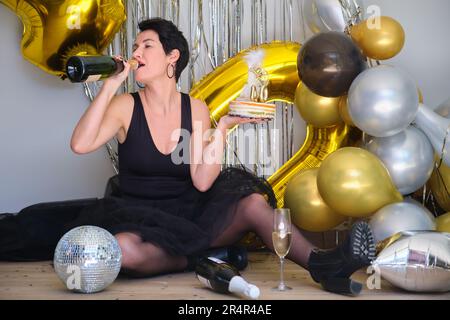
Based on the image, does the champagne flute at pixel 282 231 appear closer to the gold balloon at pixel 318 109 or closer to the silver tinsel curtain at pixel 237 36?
the gold balloon at pixel 318 109

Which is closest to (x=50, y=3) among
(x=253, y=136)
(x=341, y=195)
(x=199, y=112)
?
(x=199, y=112)

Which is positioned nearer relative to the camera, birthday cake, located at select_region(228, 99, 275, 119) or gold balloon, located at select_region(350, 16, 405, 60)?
birthday cake, located at select_region(228, 99, 275, 119)

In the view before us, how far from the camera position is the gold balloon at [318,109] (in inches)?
102

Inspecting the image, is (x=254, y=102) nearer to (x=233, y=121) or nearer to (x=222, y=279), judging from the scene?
(x=233, y=121)

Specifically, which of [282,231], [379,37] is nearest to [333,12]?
[379,37]

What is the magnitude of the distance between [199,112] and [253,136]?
69cm

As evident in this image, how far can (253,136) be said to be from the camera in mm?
3113

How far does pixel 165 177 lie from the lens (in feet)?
7.80

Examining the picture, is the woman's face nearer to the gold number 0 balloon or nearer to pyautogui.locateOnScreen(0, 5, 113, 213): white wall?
the gold number 0 balloon

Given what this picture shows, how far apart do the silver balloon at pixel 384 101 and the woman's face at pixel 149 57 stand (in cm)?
61

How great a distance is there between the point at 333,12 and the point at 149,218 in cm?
103

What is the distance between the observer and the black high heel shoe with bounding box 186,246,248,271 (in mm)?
2330

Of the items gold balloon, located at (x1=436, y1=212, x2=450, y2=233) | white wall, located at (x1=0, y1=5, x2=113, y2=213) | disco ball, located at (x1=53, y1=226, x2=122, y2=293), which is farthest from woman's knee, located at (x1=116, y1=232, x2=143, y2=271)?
white wall, located at (x1=0, y1=5, x2=113, y2=213)
